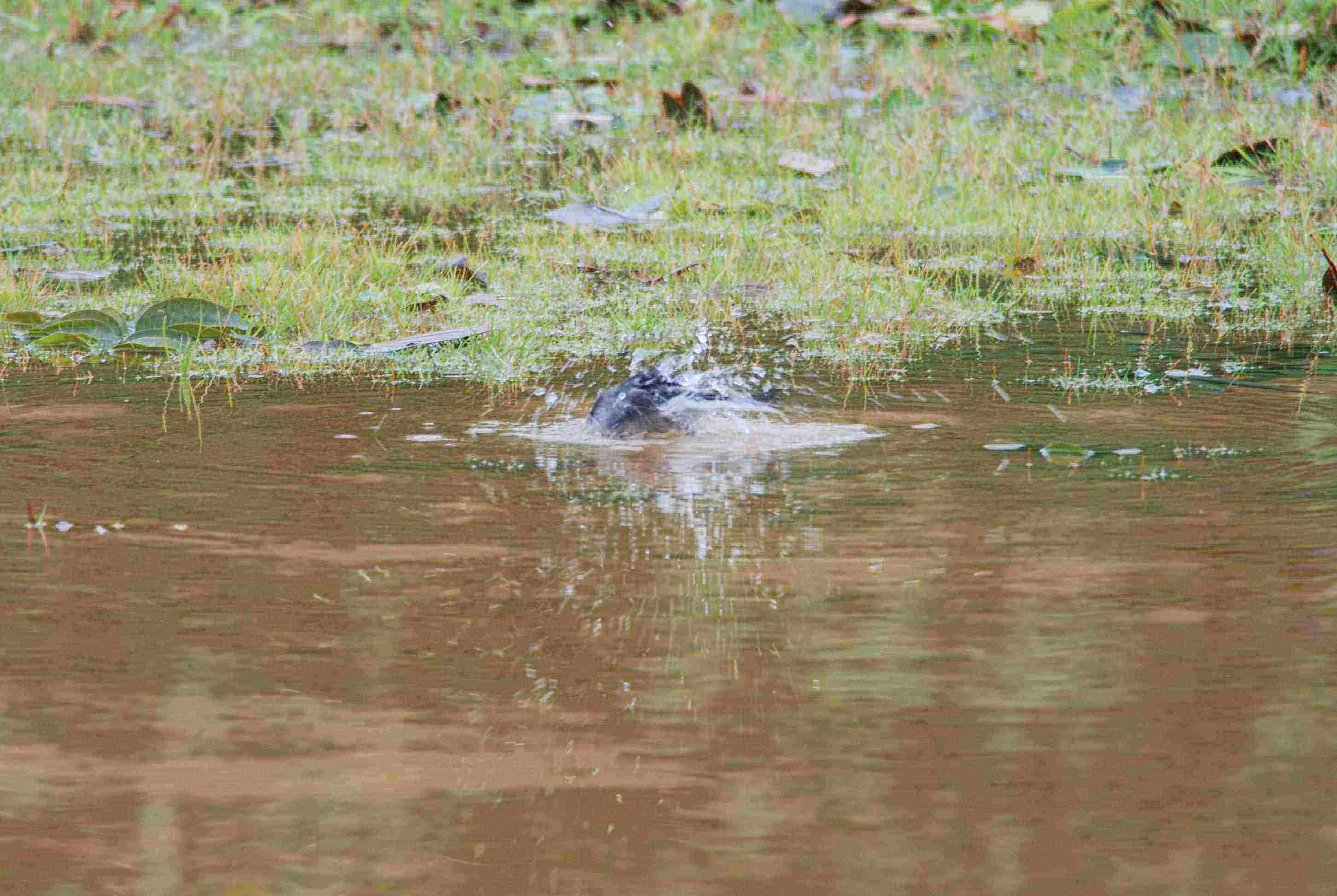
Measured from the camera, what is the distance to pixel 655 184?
677 cm

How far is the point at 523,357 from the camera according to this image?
4.39 metres

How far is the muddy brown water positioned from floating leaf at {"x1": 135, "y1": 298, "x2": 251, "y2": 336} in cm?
92

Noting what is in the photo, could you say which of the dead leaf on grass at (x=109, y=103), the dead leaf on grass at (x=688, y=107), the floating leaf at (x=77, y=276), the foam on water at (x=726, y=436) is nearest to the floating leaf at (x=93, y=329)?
the floating leaf at (x=77, y=276)

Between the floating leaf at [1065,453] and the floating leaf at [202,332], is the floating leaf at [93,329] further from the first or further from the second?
the floating leaf at [1065,453]

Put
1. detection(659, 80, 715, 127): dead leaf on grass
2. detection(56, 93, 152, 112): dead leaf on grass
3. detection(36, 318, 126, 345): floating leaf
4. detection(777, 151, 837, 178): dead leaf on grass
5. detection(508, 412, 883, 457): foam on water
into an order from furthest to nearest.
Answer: detection(56, 93, 152, 112): dead leaf on grass < detection(659, 80, 715, 127): dead leaf on grass < detection(777, 151, 837, 178): dead leaf on grass < detection(36, 318, 126, 345): floating leaf < detection(508, 412, 883, 457): foam on water

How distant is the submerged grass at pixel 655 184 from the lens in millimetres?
4852

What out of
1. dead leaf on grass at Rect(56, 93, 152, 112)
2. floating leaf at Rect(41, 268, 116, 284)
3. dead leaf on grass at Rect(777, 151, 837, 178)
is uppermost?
dead leaf on grass at Rect(56, 93, 152, 112)

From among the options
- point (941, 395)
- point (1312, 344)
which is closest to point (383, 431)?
point (941, 395)

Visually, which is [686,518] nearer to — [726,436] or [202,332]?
[726,436]

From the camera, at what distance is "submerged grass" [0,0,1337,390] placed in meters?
4.85

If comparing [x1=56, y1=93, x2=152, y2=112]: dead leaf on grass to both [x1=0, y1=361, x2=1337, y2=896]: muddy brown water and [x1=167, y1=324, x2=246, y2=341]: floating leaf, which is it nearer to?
[x1=167, y1=324, x2=246, y2=341]: floating leaf

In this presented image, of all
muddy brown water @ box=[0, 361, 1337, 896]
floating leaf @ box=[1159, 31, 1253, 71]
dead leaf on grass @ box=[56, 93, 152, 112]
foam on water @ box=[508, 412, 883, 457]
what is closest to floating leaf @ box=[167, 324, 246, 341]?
muddy brown water @ box=[0, 361, 1337, 896]

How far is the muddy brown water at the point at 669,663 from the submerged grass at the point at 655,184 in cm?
96

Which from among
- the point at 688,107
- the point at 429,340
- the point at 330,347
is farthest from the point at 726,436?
the point at 688,107
